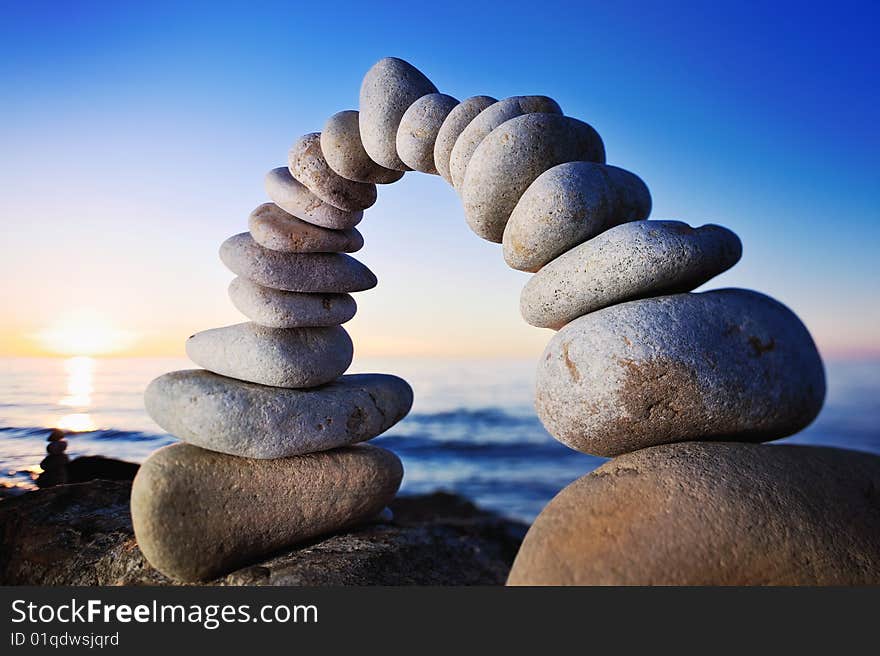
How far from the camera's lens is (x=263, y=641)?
7.63 feet

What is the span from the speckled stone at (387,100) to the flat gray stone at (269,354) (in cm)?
105

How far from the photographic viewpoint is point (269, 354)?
349 centimetres

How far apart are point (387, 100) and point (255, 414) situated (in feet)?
5.62

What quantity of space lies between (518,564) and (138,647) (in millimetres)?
1340

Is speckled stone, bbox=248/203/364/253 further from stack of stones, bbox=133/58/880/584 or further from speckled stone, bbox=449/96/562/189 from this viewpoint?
speckled stone, bbox=449/96/562/189

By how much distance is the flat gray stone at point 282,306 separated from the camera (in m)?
3.58

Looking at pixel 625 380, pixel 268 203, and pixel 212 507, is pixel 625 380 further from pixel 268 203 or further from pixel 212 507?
pixel 268 203

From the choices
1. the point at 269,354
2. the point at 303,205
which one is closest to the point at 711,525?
the point at 269,354

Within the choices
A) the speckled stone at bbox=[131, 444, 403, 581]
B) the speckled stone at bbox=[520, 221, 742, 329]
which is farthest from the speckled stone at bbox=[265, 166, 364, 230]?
A: the speckled stone at bbox=[520, 221, 742, 329]

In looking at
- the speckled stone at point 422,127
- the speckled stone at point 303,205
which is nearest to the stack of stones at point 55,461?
the speckled stone at point 303,205

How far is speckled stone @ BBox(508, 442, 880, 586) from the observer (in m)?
2.02

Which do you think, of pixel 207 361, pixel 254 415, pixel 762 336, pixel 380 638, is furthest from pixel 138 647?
pixel 762 336

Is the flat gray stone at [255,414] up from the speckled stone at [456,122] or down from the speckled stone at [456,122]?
down

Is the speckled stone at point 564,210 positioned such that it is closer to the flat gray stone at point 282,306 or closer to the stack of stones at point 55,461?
the flat gray stone at point 282,306
